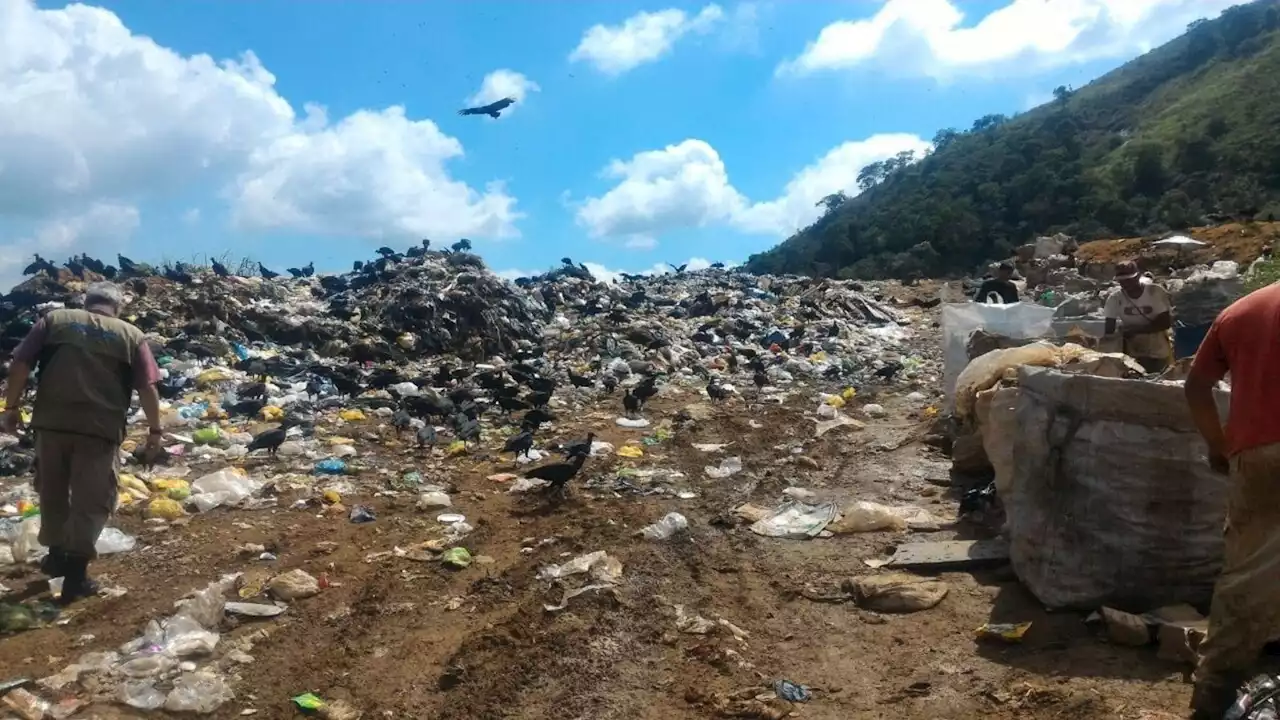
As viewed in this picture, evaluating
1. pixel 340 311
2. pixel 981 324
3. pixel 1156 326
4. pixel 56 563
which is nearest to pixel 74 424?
pixel 56 563

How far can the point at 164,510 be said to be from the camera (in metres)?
5.07

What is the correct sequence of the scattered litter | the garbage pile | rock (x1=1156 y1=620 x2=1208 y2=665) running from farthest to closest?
the garbage pile
the scattered litter
rock (x1=1156 y1=620 x2=1208 y2=665)

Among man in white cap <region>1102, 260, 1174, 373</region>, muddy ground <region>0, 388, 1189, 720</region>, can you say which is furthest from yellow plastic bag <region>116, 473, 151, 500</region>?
man in white cap <region>1102, 260, 1174, 373</region>

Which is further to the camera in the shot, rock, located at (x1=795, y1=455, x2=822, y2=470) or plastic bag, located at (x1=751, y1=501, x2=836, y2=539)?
rock, located at (x1=795, y1=455, x2=822, y2=470)

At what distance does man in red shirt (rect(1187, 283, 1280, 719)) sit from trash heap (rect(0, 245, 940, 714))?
2.34 m

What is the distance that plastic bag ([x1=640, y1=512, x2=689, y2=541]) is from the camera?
4867 mm

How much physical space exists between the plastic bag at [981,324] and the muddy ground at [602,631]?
4.17ft

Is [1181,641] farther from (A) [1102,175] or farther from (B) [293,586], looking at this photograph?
(A) [1102,175]

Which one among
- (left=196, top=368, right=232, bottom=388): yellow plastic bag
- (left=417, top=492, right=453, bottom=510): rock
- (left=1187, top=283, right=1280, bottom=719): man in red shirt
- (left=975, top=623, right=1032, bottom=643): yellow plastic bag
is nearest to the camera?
(left=1187, top=283, right=1280, bottom=719): man in red shirt

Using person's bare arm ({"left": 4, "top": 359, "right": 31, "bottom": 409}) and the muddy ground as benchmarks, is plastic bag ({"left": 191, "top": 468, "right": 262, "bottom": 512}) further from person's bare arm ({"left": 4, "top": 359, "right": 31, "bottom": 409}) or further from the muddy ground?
person's bare arm ({"left": 4, "top": 359, "right": 31, "bottom": 409})

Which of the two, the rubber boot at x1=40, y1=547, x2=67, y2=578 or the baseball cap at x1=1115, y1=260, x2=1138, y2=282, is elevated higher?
the rubber boot at x1=40, y1=547, x2=67, y2=578

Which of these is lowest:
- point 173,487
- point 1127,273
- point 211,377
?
point 1127,273

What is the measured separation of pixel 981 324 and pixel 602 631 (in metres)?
4.00

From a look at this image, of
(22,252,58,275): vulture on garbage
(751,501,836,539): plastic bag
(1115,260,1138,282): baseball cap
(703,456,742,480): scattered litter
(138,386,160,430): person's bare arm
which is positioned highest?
(22,252,58,275): vulture on garbage
